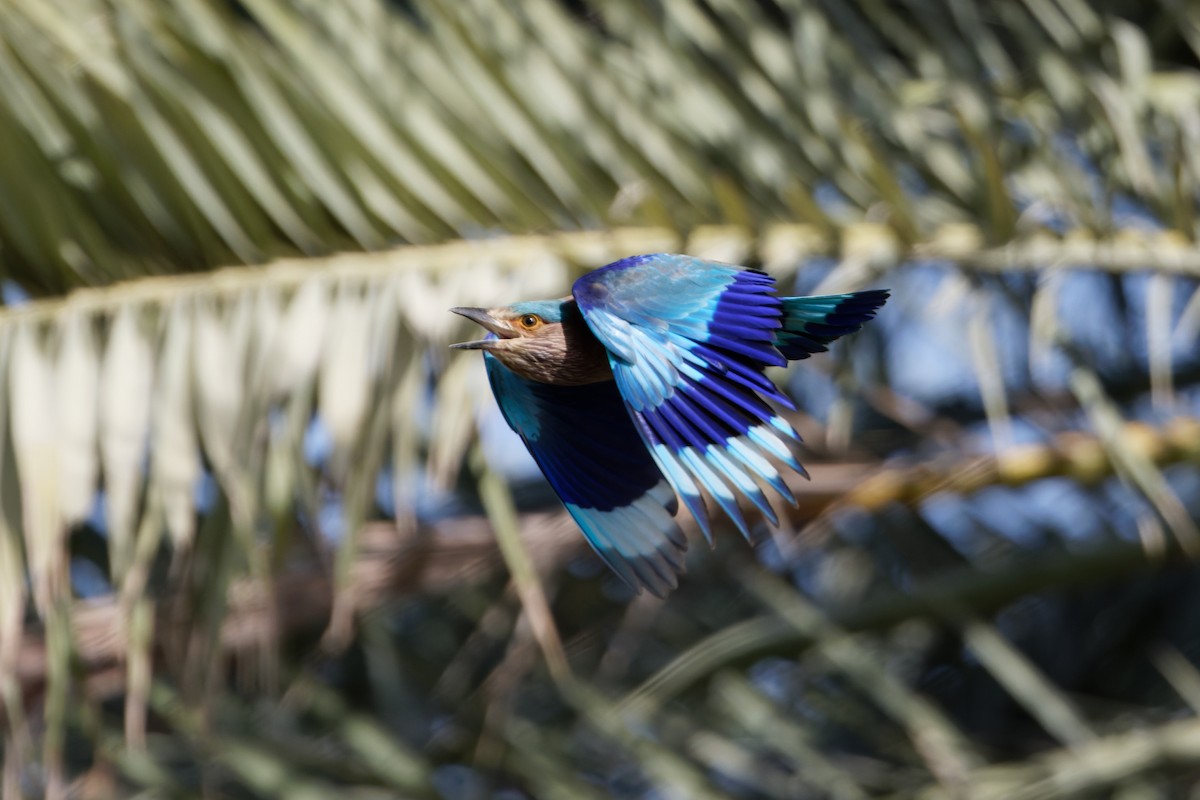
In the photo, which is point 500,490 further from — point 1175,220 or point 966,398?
point 966,398

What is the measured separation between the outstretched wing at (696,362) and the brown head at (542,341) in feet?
0.41

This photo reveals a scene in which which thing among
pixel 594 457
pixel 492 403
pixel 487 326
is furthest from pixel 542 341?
pixel 492 403

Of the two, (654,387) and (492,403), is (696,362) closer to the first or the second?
(654,387)

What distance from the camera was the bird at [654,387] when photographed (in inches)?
68.3

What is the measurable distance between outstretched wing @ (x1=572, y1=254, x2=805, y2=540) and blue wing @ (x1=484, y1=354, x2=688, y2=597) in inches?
10.7

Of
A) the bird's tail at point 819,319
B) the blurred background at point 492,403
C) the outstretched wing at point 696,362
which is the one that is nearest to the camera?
the outstretched wing at point 696,362

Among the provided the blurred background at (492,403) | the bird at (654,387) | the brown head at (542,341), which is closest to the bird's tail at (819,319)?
the bird at (654,387)

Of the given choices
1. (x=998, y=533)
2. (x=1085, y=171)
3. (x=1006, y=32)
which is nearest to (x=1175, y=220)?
(x=1085, y=171)

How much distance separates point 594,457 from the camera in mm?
2246

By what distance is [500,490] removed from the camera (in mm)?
2848

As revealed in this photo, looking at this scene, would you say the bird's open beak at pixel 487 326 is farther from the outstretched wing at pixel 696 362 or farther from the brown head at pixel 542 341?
the outstretched wing at pixel 696 362

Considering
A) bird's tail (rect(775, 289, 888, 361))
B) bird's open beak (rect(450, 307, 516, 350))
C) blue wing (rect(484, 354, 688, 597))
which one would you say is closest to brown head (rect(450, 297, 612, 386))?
bird's open beak (rect(450, 307, 516, 350))

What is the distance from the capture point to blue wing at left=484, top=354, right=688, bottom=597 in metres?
2.12

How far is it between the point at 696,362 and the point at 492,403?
1035 mm
